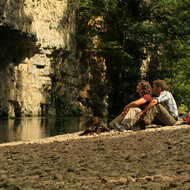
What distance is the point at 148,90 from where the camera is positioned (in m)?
9.40

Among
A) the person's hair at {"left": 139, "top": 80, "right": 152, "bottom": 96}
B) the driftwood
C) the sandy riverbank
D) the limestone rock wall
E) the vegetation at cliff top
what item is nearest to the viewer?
the sandy riverbank

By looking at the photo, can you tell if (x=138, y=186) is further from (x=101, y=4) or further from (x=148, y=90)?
(x=101, y=4)

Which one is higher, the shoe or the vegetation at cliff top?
the vegetation at cliff top

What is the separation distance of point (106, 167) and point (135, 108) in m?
5.05

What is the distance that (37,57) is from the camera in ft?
72.9

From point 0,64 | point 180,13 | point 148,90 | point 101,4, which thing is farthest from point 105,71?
point 148,90

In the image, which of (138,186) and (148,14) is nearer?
(138,186)

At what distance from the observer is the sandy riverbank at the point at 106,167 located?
11.6 ft

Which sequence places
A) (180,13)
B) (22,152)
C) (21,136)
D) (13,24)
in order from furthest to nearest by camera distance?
(180,13) → (13,24) → (21,136) → (22,152)

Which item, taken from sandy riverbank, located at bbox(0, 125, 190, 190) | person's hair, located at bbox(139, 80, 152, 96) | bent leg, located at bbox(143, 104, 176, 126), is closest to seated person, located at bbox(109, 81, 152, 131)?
person's hair, located at bbox(139, 80, 152, 96)

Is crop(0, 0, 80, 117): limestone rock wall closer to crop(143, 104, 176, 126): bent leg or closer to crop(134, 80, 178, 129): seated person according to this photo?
crop(134, 80, 178, 129): seated person

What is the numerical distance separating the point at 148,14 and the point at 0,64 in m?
14.4

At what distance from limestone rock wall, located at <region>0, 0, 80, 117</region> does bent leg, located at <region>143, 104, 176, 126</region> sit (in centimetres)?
924

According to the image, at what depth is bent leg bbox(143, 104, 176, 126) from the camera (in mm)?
9078
